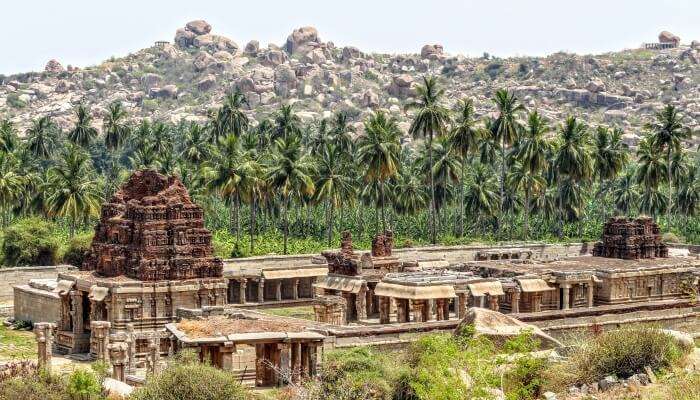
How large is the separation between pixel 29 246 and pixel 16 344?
24297mm

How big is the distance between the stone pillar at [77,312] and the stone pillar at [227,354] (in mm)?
15751

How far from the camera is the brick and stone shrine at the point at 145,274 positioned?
59062mm

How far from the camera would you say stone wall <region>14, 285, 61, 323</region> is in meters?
65.2

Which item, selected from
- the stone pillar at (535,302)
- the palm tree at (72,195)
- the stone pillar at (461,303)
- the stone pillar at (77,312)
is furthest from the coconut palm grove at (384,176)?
the stone pillar at (461,303)

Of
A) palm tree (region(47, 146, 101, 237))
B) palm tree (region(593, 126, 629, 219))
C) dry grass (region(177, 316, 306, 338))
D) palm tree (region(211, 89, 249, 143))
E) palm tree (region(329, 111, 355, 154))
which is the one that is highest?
palm tree (region(211, 89, 249, 143))

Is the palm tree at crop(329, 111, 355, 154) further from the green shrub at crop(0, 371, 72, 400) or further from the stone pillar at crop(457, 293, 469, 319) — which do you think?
the green shrub at crop(0, 371, 72, 400)

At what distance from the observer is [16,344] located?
60.9 meters

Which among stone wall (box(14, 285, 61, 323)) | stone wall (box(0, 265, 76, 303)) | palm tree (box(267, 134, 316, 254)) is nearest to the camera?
stone wall (box(14, 285, 61, 323))

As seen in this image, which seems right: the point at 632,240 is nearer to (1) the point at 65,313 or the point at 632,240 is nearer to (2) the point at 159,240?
(2) the point at 159,240

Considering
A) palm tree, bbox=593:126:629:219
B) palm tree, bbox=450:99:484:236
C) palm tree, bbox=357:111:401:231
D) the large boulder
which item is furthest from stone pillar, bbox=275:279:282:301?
palm tree, bbox=593:126:629:219

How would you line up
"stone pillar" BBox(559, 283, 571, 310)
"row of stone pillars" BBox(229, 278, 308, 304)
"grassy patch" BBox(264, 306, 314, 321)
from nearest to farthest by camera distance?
"stone pillar" BBox(559, 283, 571, 310), "grassy patch" BBox(264, 306, 314, 321), "row of stone pillars" BBox(229, 278, 308, 304)

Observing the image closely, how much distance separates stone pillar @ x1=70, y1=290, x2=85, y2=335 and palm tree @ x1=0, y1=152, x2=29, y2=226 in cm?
3399

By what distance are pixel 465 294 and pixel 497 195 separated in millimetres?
54894

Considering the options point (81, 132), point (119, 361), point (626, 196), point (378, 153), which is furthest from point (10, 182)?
point (626, 196)
